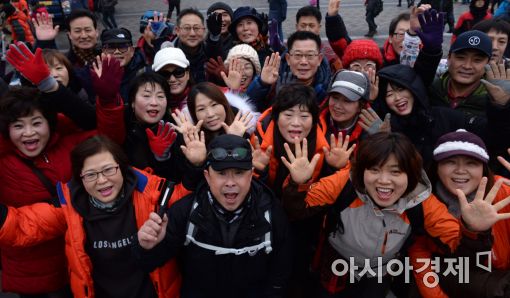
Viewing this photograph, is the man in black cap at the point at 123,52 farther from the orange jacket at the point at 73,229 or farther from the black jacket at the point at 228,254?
the black jacket at the point at 228,254

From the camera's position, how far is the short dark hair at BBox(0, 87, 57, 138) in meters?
2.74

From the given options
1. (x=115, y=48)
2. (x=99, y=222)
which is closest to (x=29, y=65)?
(x=99, y=222)

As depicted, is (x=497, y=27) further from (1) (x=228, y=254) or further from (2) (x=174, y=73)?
(1) (x=228, y=254)

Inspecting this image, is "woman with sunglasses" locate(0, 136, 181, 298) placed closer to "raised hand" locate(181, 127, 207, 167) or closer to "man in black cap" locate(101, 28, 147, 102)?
A: "raised hand" locate(181, 127, 207, 167)

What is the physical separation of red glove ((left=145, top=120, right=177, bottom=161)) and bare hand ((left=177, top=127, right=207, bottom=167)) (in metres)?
0.19

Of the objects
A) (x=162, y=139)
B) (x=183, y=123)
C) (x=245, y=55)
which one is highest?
(x=245, y=55)

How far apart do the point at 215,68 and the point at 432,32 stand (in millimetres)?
2119

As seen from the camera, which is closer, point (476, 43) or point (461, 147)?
point (461, 147)

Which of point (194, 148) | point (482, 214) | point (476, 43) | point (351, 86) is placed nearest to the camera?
point (482, 214)

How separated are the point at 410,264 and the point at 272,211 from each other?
1.08 metres

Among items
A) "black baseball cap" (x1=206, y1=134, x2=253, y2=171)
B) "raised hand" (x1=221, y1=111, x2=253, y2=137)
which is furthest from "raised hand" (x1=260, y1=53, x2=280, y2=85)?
"black baseball cap" (x1=206, y1=134, x2=253, y2=171)

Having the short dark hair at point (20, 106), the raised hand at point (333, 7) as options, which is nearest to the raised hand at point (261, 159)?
the short dark hair at point (20, 106)

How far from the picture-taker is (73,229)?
246cm

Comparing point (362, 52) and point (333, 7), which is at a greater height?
point (333, 7)
